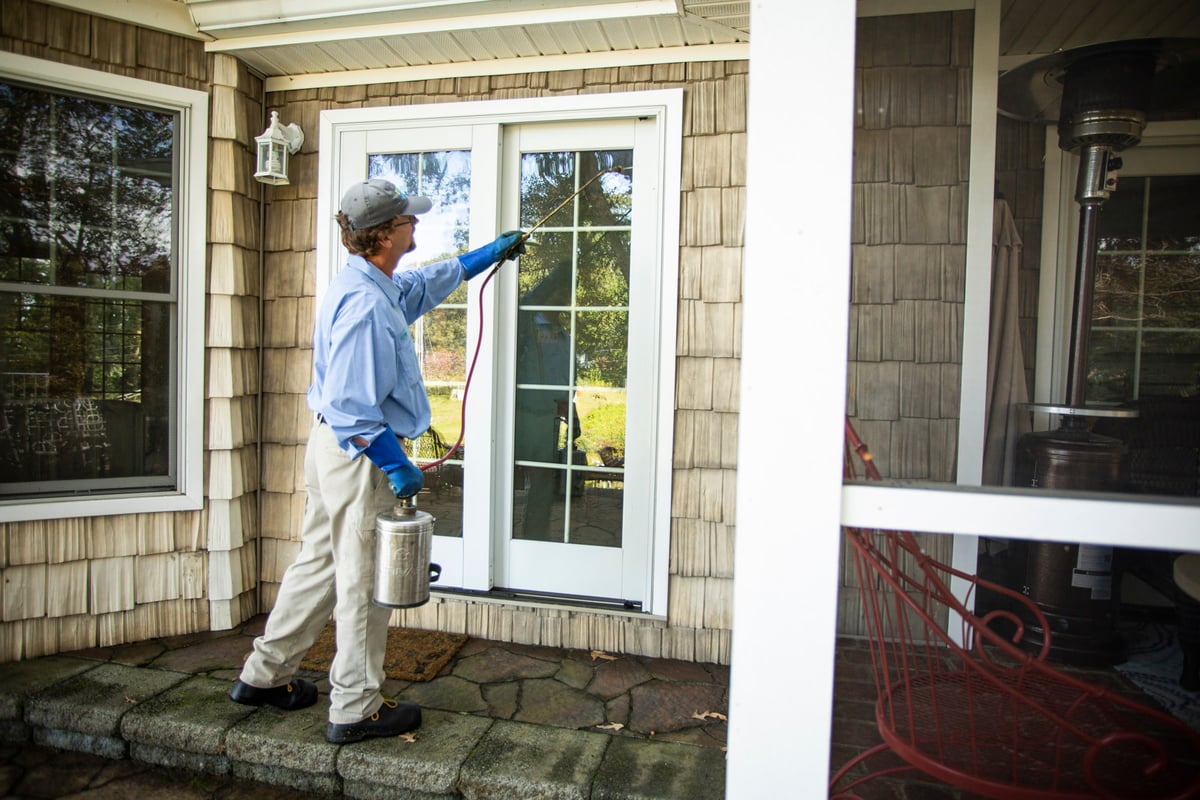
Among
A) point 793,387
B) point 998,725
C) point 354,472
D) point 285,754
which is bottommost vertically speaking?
point 285,754

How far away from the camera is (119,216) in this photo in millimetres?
2748

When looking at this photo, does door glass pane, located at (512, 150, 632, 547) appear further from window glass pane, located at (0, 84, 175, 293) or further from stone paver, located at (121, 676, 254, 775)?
window glass pane, located at (0, 84, 175, 293)

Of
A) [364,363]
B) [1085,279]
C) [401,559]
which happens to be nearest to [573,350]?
[364,363]

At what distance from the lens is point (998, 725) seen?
5.29ft

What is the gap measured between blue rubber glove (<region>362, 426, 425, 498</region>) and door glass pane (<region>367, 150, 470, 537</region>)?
96 cm

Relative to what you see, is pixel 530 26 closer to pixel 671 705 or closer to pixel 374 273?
pixel 374 273

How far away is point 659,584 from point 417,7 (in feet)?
7.82

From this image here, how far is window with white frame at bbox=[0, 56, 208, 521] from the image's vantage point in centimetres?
259

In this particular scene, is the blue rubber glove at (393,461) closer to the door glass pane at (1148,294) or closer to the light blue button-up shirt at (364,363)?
the light blue button-up shirt at (364,363)

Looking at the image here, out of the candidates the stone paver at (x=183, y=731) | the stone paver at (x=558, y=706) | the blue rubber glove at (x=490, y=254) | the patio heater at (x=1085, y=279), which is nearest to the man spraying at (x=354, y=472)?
the stone paver at (x=183, y=731)

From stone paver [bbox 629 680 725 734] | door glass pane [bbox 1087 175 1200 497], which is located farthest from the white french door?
door glass pane [bbox 1087 175 1200 497]

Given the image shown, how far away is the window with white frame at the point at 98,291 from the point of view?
259 centimetres

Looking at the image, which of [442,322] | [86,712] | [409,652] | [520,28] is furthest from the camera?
[442,322]

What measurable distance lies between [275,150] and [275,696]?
2157 mm
